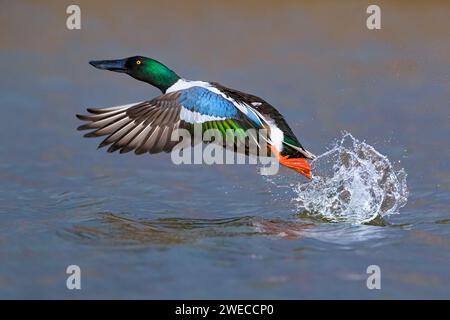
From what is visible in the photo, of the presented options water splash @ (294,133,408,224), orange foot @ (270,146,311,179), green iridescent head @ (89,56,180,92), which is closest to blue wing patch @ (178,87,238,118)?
orange foot @ (270,146,311,179)

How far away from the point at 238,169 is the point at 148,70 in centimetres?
150

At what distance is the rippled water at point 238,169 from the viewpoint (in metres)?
6.12

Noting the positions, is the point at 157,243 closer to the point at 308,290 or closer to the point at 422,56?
the point at 308,290

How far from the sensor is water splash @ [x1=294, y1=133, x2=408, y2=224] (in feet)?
23.4

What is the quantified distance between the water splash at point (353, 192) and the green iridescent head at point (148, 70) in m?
1.26

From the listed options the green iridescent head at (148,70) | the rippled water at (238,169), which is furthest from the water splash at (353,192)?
the green iridescent head at (148,70)

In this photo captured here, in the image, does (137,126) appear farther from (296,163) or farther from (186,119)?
(296,163)

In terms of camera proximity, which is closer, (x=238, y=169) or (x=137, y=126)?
(x=137, y=126)

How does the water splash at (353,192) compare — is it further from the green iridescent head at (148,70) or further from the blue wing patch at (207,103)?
the green iridescent head at (148,70)

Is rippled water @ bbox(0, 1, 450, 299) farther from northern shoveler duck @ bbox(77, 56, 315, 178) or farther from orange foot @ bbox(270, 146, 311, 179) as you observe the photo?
northern shoveler duck @ bbox(77, 56, 315, 178)

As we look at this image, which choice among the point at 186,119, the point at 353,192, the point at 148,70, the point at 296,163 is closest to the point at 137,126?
the point at 186,119

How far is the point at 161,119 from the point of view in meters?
6.55

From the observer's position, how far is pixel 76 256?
6305 millimetres
